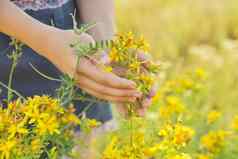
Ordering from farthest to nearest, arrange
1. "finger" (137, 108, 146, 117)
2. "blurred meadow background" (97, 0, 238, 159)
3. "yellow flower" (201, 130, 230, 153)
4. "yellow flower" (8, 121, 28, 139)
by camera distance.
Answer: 1. "blurred meadow background" (97, 0, 238, 159)
2. "yellow flower" (201, 130, 230, 153)
3. "finger" (137, 108, 146, 117)
4. "yellow flower" (8, 121, 28, 139)

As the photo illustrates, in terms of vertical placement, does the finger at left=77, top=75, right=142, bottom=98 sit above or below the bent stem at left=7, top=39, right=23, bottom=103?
below

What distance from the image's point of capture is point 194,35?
4.64m

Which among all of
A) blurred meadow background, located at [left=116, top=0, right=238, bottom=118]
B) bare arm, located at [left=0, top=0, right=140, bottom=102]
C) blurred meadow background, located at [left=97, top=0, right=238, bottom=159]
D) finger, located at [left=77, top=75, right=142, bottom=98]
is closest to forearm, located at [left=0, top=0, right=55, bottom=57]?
bare arm, located at [left=0, top=0, right=140, bottom=102]

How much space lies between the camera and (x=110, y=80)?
144 cm

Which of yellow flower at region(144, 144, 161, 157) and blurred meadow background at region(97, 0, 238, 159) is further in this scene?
blurred meadow background at region(97, 0, 238, 159)

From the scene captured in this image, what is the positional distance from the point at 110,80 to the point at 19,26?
19 centimetres

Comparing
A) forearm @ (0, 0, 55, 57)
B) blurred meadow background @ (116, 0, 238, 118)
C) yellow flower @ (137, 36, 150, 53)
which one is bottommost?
yellow flower @ (137, 36, 150, 53)

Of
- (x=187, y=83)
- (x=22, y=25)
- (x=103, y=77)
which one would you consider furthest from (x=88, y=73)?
(x=187, y=83)

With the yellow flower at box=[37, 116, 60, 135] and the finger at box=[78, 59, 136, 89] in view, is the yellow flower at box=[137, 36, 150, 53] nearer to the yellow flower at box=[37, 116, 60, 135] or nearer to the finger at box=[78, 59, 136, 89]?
the finger at box=[78, 59, 136, 89]

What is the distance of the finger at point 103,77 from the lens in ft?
4.71

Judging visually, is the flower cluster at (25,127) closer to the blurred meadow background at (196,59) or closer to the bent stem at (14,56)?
the bent stem at (14,56)

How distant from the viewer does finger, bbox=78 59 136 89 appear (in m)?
1.44

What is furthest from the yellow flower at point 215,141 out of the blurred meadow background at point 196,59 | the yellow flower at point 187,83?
the yellow flower at point 187,83

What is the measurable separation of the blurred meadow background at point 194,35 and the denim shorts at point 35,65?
1.95 metres
